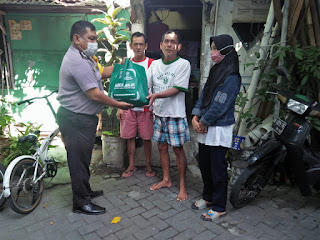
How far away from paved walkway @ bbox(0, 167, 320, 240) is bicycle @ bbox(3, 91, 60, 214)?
153mm

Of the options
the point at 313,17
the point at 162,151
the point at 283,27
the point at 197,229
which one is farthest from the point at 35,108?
the point at 313,17

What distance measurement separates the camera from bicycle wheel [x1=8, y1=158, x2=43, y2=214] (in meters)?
2.94

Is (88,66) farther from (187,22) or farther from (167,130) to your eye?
(187,22)

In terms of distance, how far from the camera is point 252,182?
10.5ft

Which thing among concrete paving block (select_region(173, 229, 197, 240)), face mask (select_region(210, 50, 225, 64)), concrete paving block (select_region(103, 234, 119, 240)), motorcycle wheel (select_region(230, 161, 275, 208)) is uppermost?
face mask (select_region(210, 50, 225, 64))

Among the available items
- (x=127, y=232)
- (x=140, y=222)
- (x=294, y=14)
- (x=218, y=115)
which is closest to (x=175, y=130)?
(x=218, y=115)

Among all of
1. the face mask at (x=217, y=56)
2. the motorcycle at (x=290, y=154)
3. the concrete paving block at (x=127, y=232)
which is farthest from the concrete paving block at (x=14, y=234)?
the face mask at (x=217, y=56)

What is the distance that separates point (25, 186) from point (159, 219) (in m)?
1.72

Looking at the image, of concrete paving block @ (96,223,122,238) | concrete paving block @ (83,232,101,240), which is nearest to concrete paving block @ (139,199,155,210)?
concrete paving block @ (96,223,122,238)

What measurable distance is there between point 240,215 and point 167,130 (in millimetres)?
1420

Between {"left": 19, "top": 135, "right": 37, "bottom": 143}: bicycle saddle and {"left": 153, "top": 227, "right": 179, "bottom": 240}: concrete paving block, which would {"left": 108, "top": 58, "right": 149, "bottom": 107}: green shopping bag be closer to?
{"left": 19, "top": 135, "right": 37, "bottom": 143}: bicycle saddle

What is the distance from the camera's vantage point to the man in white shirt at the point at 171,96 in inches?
126

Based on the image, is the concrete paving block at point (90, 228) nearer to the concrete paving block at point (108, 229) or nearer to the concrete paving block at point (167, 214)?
the concrete paving block at point (108, 229)

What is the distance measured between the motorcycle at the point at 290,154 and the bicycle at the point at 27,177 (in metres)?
2.49
